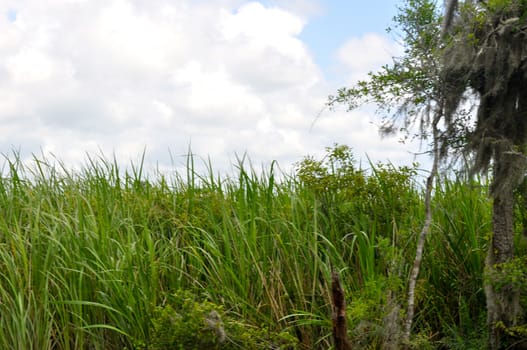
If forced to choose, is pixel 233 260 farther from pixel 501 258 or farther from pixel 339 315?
pixel 501 258

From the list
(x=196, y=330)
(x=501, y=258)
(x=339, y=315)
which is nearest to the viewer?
(x=196, y=330)

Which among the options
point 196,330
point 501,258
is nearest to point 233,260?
point 196,330

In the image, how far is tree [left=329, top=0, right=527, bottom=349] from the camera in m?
4.89

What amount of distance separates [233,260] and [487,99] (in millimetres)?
2423

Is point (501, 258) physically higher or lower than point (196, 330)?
higher

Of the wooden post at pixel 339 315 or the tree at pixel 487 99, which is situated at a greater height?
the tree at pixel 487 99

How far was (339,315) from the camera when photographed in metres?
4.06

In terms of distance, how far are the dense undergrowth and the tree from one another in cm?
41

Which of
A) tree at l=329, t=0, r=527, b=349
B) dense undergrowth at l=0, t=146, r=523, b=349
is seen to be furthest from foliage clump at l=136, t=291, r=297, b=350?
tree at l=329, t=0, r=527, b=349

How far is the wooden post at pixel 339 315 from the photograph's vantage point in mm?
3967

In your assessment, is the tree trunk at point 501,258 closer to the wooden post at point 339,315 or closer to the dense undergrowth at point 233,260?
the dense undergrowth at point 233,260

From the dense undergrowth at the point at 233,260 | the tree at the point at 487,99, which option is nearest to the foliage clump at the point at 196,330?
the dense undergrowth at the point at 233,260

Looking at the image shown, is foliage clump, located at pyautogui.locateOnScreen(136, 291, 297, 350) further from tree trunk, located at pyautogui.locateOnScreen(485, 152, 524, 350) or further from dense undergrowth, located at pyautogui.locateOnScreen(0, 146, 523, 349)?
tree trunk, located at pyautogui.locateOnScreen(485, 152, 524, 350)

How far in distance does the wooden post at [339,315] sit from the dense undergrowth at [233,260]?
31cm
